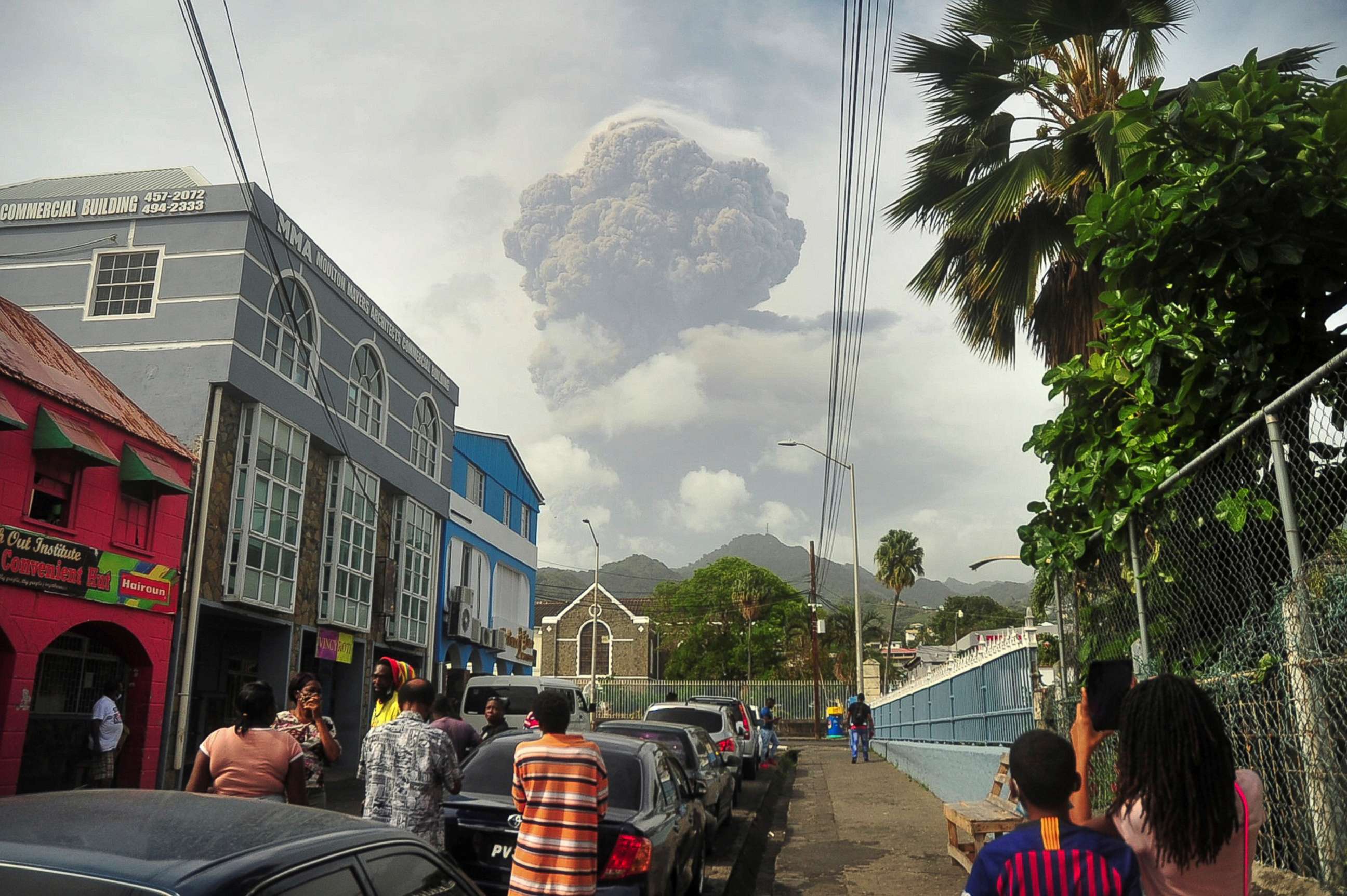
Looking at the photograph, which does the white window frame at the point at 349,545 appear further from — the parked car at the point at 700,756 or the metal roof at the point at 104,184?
the parked car at the point at 700,756

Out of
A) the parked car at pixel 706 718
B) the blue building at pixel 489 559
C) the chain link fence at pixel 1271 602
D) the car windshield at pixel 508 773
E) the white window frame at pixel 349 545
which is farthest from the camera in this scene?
the blue building at pixel 489 559

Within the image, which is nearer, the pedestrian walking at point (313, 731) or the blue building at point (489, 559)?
the pedestrian walking at point (313, 731)

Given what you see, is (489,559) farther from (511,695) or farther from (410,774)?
(410,774)

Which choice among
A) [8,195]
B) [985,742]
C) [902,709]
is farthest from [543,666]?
[985,742]

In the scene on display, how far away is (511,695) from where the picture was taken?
19.9 m

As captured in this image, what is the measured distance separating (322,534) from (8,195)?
31.5 ft

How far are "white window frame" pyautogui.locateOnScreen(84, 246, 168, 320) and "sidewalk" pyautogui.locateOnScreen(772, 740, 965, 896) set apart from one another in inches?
582

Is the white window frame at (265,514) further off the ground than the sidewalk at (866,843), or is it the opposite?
the white window frame at (265,514)

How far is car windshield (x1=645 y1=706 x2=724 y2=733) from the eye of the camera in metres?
17.9

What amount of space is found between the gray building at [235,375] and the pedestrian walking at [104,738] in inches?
79.5

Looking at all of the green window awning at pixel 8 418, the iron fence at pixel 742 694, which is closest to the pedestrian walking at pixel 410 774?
the green window awning at pixel 8 418

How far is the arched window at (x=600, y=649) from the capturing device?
2655 inches

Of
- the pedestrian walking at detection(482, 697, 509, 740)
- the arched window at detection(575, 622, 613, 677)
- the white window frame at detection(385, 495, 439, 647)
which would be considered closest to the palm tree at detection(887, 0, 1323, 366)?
the pedestrian walking at detection(482, 697, 509, 740)

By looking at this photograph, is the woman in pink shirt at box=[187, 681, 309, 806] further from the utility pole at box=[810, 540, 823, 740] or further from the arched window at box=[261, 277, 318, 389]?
the utility pole at box=[810, 540, 823, 740]
